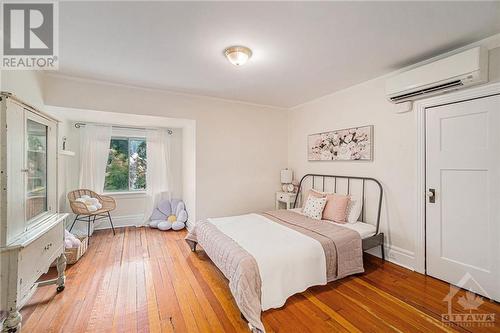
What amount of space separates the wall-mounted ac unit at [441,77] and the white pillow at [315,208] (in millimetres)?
1567

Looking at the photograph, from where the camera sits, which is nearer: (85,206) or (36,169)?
(36,169)

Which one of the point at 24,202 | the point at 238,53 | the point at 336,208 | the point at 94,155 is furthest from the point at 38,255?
the point at 336,208

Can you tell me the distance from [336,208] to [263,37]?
2.26 metres

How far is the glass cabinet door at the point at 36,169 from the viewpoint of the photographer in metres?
A: 1.72

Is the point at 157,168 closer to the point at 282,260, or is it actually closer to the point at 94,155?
the point at 94,155

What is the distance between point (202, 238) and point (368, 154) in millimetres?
2471

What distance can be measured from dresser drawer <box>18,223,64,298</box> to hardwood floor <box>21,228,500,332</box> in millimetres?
426

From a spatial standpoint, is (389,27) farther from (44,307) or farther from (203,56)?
(44,307)

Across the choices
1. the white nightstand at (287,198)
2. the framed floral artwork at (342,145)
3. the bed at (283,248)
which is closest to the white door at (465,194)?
the bed at (283,248)

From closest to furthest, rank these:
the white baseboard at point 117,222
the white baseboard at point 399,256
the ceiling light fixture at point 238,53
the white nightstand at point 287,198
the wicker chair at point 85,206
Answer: the ceiling light fixture at point 238,53 → the white baseboard at point 399,256 → the wicker chair at point 85,206 → the white baseboard at point 117,222 → the white nightstand at point 287,198

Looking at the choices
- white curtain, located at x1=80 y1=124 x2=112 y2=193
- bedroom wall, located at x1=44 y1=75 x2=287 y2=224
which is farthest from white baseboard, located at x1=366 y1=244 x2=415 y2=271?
white curtain, located at x1=80 y1=124 x2=112 y2=193

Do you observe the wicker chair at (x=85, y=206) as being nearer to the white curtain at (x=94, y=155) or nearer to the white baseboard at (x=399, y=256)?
the white curtain at (x=94, y=155)

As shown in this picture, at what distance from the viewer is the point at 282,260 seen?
2.00 m

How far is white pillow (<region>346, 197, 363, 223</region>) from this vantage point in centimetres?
299
